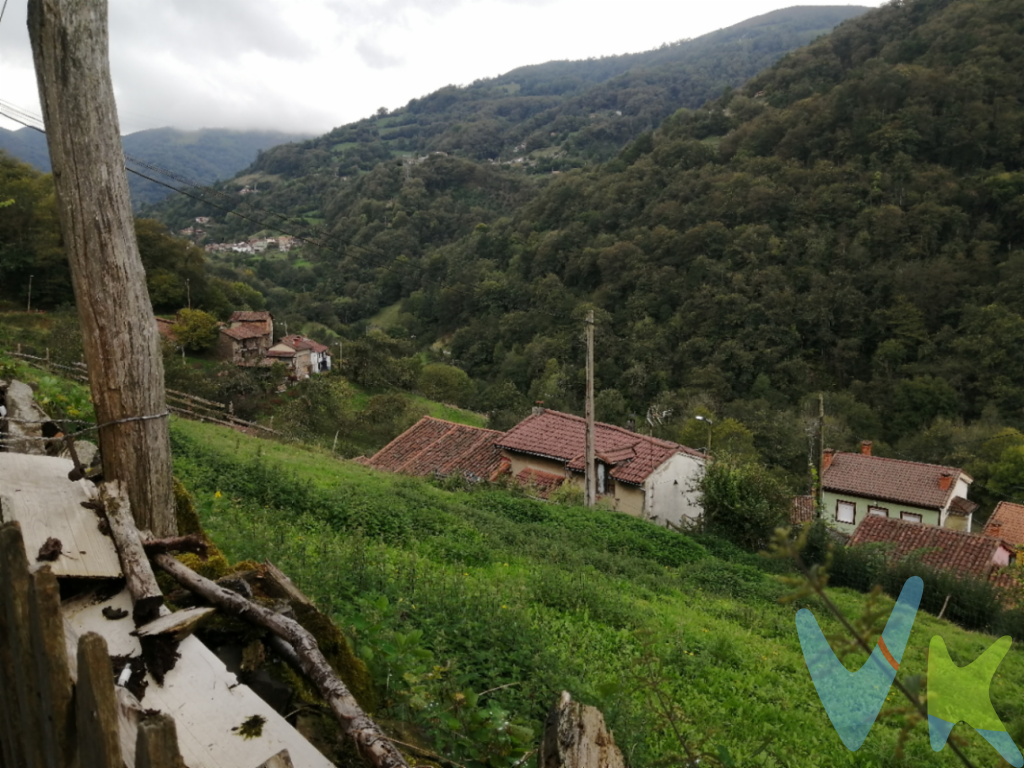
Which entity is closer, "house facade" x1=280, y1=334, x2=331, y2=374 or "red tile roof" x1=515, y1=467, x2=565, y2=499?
"red tile roof" x1=515, y1=467, x2=565, y2=499

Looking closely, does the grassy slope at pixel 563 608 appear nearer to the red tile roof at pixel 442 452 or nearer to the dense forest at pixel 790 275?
the red tile roof at pixel 442 452

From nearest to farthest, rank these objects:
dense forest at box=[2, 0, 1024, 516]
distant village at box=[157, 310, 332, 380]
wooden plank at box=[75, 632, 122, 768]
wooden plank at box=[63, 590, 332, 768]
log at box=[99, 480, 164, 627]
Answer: wooden plank at box=[75, 632, 122, 768], wooden plank at box=[63, 590, 332, 768], log at box=[99, 480, 164, 627], distant village at box=[157, 310, 332, 380], dense forest at box=[2, 0, 1024, 516]

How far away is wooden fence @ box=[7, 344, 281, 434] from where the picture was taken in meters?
19.0

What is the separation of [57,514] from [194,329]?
32401 millimetres

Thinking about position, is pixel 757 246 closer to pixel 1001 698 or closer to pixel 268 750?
pixel 1001 698

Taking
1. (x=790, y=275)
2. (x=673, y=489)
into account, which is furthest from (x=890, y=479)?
(x=790, y=275)

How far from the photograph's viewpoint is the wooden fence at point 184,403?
62.4ft

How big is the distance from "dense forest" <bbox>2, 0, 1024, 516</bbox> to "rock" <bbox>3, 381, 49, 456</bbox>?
21.2 meters

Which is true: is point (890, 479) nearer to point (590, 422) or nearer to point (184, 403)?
point (590, 422)

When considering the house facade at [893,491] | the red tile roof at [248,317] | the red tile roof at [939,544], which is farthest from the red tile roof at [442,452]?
the red tile roof at [248,317]

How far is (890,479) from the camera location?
27.9 meters

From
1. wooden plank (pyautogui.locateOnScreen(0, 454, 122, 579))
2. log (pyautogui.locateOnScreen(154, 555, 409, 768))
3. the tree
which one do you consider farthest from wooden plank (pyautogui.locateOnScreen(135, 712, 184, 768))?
the tree

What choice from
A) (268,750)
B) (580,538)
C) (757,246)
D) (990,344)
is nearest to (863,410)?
(990,344)

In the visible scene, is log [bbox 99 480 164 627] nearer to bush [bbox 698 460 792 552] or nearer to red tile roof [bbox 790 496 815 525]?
bush [bbox 698 460 792 552]
